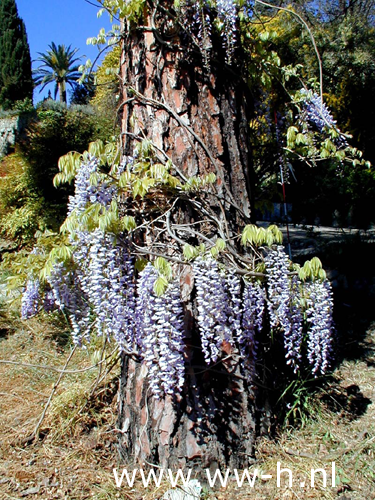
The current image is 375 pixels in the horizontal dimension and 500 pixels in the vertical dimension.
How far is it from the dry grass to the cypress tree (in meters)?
21.2

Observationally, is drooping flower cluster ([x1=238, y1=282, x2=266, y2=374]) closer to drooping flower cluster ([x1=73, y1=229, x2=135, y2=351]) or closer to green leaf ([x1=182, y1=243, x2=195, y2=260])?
green leaf ([x1=182, y1=243, x2=195, y2=260])

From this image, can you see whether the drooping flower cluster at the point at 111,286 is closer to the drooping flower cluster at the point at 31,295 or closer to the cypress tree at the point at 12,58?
the drooping flower cluster at the point at 31,295

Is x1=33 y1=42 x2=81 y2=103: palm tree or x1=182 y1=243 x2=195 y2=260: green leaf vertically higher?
x1=33 y1=42 x2=81 y2=103: palm tree

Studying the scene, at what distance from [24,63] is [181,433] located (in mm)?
22997

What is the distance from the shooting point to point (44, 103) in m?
19.3

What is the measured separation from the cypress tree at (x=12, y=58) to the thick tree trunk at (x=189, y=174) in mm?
21455

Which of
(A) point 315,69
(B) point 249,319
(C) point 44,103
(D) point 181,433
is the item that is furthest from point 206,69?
(C) point 44,103

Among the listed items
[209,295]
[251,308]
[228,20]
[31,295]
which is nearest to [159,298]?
[209,295]

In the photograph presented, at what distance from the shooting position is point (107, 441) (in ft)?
7.18

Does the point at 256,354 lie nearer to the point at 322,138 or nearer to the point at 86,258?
the point at 86,258

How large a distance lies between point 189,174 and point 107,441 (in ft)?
4.66

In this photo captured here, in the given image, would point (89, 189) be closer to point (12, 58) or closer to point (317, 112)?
point (317, 112)

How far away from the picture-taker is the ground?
1842 mm

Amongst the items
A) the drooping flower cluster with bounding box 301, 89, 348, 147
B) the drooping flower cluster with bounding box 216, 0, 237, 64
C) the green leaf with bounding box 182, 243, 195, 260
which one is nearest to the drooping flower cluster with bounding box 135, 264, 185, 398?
the green leaf with bounding box 182, 243, 195, 260
